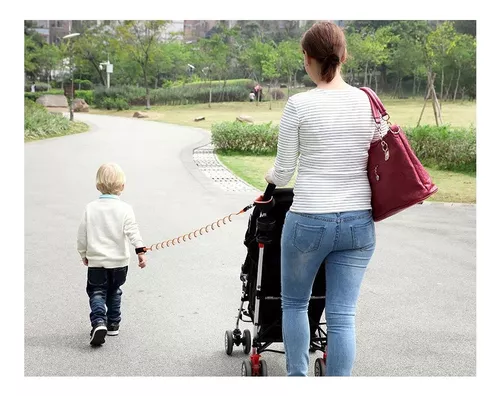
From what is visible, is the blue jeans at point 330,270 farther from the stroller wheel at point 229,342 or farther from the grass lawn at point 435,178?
the grass lawn at point 435,178

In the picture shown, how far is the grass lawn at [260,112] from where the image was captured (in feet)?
24.9

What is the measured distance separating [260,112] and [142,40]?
1.42 m

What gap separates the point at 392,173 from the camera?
2.58 metres

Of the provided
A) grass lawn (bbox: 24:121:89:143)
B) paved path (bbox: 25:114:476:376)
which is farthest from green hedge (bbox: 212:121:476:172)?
grass lawn (bbox: 24:121:89:143)

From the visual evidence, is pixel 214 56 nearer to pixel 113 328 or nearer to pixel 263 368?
pixel 113 328

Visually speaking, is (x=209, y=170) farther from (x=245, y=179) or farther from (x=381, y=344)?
(x=381, y=344)

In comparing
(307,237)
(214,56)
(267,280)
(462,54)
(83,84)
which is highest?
(462,54)

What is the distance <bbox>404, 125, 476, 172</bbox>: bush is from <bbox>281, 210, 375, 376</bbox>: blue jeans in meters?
6.66

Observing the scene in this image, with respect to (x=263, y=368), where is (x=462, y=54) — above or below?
above

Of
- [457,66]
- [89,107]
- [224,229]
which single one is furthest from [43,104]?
[457,66]

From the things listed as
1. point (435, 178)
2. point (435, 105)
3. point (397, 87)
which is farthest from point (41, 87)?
point (435, 178)

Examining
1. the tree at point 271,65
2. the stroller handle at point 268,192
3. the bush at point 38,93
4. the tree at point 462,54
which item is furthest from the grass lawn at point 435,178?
the stroller handle at point 268,192

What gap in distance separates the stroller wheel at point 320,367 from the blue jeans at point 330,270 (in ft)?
1.08

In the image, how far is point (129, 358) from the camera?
3.48 meters
